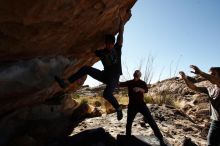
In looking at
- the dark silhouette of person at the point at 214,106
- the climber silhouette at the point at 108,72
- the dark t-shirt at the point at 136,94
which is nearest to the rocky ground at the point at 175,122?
the dark t-shirt at the point at 136,94

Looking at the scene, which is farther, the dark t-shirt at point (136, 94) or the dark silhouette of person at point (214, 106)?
the dark t-shirt at point (136, 94)

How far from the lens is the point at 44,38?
774 centimetres

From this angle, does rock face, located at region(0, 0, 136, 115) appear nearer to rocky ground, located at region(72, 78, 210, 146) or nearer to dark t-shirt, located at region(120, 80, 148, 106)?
dark t-shirt, located at region(120, 80, 148, 106)

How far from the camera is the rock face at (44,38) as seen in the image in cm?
652

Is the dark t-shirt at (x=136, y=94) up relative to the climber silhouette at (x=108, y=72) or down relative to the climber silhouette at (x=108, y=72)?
down

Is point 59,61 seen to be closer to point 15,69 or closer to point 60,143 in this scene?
point 15,69

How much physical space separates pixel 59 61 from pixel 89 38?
3.54ft

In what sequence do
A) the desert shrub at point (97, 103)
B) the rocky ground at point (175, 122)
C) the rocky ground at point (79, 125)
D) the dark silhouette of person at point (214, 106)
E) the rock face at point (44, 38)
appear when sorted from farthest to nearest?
the desert shrub at point (97, 103), the rocky ground at point (175, 122), the rocky ground at point (79, 125), the dark silhouette of person at point (214, 106), the rock face at point (44, 38)

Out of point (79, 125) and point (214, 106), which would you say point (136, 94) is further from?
point (79, 125)

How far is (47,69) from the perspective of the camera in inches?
344

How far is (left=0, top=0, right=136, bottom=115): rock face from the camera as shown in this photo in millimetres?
6523

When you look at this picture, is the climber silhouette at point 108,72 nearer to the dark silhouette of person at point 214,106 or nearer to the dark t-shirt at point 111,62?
the dark t-shirt at point 111,62

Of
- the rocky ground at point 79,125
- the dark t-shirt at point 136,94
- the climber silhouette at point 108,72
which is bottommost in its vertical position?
the rocky ground at point 79,125

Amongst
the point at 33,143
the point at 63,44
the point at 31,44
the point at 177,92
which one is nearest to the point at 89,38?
the point at 63,44
